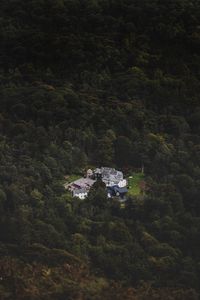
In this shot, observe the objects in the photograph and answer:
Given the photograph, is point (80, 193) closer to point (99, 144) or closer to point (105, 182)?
point (105, 182)

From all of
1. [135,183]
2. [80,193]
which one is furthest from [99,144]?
[80,193]

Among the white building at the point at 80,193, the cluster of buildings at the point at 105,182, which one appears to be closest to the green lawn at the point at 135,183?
the cluster of buildings at the point at 105,182

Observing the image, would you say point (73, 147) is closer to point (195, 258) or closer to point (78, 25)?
point (195, 258)

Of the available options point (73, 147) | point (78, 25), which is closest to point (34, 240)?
point (73, 147)

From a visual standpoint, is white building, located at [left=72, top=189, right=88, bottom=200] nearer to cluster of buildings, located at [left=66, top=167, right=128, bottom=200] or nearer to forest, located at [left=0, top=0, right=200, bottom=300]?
cluster of buildings, located at [left=66, top=167, right=128, bottom=200]

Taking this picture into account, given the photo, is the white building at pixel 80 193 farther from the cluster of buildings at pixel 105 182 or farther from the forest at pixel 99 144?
the forest at pixel 99 144

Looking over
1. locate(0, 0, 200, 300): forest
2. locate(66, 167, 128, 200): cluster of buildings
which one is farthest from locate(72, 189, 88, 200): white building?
locate(0, 0, 200, 300): forest

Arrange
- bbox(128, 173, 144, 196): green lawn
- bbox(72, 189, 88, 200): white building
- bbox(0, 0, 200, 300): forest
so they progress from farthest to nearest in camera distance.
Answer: bbox(128, 173, 144, 196): green lawn < bbox(72, 189, 88, 200): white building < bbox(0, 0, 200, 300): forest
